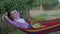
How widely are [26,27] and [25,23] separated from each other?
0.11 m

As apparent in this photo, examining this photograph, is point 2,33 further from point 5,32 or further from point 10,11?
point 10,11

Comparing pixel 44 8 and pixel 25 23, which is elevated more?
pixel 25 23

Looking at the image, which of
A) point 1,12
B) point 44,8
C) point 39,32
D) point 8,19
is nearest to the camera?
point 39,32

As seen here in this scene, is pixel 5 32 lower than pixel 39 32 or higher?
lower

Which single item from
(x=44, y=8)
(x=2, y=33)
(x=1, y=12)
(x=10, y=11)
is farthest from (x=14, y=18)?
(x=44, y=8)

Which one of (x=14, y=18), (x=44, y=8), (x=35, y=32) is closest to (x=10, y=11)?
(x=14, y=18)

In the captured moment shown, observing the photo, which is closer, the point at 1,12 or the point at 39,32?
the point at 39,32

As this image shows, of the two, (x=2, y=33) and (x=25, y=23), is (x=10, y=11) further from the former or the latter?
(x=2, y=33)

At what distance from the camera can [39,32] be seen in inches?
151

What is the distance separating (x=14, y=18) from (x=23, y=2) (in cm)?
49

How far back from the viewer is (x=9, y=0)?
4523mm

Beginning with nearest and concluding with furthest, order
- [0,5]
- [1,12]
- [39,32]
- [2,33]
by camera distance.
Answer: [39,32] < [0,5] < [1,12] < [2,33]

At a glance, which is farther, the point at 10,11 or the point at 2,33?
the point at 2,33

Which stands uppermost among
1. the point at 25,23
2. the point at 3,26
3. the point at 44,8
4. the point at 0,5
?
the point at 0,5
